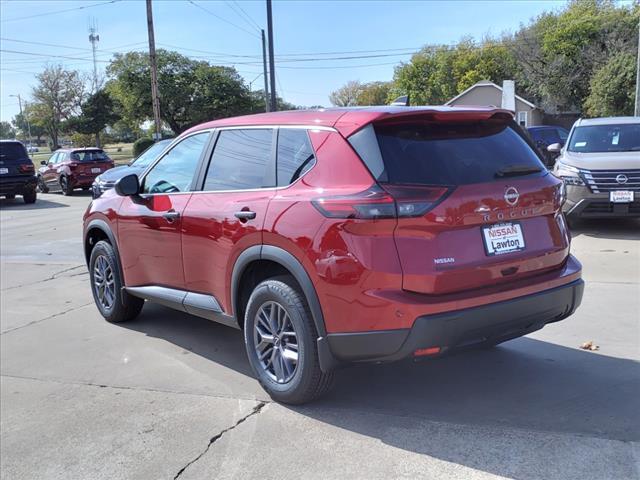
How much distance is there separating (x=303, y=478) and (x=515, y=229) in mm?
1859

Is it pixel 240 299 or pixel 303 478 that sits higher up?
pixel 240 299

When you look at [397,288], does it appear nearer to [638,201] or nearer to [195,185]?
[195,185]

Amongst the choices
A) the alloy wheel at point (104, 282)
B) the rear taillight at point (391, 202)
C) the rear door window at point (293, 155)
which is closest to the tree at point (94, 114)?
the alloy wheel at point (104, 282)

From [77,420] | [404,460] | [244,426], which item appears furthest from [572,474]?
[77,420]

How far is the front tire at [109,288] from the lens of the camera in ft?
19.2

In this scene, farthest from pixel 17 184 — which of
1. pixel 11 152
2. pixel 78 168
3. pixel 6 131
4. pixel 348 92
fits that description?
pixel 6 131

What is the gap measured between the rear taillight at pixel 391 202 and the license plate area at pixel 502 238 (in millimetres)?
380

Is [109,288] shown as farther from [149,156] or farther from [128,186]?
[149,156]

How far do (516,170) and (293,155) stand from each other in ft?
4.56

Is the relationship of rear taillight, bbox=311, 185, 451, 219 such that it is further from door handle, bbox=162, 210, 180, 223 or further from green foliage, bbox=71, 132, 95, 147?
green foliage, bbox=71, 132, 95, 147

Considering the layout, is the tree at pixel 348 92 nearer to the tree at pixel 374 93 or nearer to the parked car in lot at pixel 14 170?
the tree at pixel 374 93

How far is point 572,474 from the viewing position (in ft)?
9.81

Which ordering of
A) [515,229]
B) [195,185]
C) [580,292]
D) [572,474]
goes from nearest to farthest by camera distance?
[572,474]
[515,229]
[580,292]
[195,185]

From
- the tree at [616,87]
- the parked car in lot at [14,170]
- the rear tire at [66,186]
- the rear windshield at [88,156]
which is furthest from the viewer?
the tree at [616,87]
